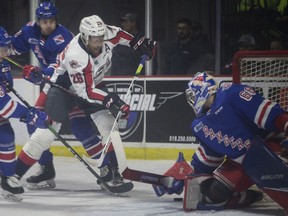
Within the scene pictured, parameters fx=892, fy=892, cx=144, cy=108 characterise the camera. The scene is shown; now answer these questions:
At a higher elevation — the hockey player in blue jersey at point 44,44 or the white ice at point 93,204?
the hockey player in blue jersey at point 44,44

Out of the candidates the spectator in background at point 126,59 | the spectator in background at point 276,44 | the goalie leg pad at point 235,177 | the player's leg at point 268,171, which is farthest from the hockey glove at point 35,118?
the spectator in background at point 276,44

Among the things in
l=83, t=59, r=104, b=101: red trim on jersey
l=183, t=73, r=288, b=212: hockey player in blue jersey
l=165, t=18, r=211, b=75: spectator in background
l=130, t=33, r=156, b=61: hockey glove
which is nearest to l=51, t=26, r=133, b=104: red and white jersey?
l=83, t=59, r=104, b=101: red trim on jersey

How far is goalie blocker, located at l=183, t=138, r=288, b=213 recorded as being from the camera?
15.5ft

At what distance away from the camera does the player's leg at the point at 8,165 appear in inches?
217

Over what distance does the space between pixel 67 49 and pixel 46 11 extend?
20.7 inches

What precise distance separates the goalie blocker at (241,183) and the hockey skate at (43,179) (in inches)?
55.9

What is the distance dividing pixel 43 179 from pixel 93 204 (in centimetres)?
80

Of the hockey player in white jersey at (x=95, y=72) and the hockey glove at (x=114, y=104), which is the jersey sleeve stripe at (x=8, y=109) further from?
the hockey glove at (x=114, y=104)

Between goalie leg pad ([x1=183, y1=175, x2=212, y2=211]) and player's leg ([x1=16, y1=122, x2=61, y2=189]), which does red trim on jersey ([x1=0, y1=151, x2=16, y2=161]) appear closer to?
player's leg ([x1=16, y1=122, x2=61, y2=189])

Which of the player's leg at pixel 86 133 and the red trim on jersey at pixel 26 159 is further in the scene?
the player's leg at pixel 86 133

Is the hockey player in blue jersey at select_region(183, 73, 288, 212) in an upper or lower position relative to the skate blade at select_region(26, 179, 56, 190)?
upper

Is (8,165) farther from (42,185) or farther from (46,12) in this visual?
(46,12)

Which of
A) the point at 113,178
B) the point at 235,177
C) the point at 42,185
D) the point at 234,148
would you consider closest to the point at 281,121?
the point at 234,148

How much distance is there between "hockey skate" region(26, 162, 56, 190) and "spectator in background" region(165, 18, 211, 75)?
72.0 inches
